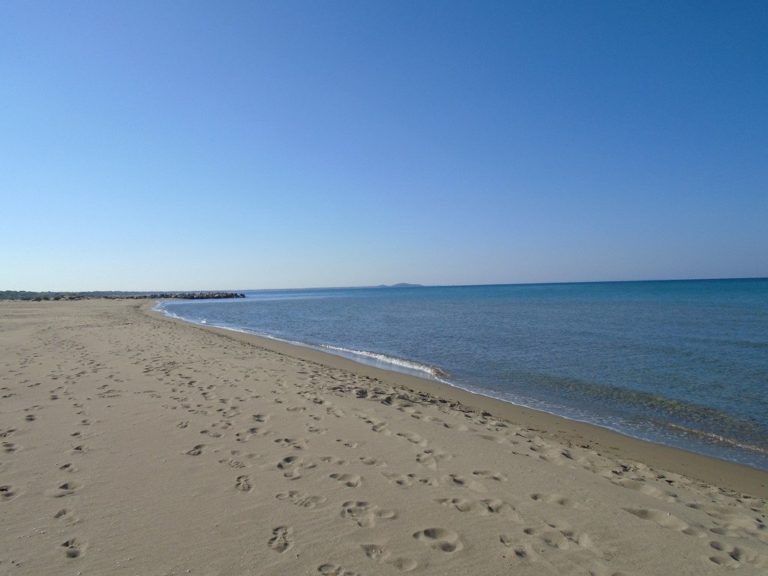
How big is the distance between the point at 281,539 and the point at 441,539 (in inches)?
57.3

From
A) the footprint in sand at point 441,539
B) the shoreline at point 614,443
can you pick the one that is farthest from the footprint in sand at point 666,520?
the shoreline at point 614,443

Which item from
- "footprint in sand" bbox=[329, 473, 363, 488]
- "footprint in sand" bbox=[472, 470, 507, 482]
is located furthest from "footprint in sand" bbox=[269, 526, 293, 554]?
"footprint in sand" bbox=[472, 470, 507, 482]

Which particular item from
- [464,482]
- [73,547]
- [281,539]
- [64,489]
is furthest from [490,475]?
[64,489]

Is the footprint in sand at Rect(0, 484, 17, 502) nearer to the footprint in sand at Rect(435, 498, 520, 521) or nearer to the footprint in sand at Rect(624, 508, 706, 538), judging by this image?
the footprint in sand at Rect(435, 498, 520, 521)

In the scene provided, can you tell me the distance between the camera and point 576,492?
16.6 ft

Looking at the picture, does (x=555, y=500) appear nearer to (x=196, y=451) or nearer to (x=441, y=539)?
(x=441, y=539)

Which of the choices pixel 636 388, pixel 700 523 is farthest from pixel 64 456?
pixel 636 388

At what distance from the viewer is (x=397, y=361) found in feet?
53.4

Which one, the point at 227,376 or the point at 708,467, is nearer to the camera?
the point at 708,467

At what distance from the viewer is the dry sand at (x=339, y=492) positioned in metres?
3.66

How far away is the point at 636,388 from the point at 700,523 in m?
8.20

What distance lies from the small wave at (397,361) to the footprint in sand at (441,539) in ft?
31.0

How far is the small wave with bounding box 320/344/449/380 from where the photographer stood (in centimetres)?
1416

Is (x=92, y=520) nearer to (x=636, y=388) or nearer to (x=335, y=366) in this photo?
(x=335, y=366)
